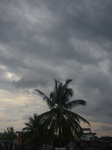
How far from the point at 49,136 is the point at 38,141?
11.3 metres

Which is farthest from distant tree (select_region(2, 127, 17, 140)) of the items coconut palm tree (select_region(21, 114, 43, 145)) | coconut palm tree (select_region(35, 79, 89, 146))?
coconut palm tree (select_region(35, 79, 89, 146))

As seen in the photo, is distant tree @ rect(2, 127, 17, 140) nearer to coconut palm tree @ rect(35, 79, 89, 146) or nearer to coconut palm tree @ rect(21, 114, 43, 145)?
coconut palm tree @ rect(21, 114, 43, 145)

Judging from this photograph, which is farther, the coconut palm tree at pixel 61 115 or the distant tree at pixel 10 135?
the distant tree at pixel 10 135

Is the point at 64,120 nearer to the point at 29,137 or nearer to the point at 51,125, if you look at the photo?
the point at 51,125

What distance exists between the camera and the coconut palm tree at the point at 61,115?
1883 cm

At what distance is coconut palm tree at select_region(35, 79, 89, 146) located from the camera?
741 inches

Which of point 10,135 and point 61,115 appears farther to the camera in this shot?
point 10,135

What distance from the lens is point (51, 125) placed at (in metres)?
18.8

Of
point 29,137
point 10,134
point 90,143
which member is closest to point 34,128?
point 29,137

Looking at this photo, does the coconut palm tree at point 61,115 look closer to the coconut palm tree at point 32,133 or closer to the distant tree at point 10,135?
the coconut palm tree at point 32,133

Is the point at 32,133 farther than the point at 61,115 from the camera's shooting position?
Yes

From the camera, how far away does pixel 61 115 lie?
63.4 ft

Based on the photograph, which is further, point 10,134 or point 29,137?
point 10,134

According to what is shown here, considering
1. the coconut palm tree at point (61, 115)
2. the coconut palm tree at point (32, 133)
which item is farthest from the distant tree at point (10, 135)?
the coconut palm tree at point (61, 115)
